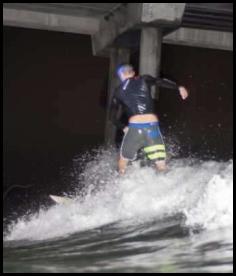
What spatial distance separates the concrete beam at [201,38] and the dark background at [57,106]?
1.69 ft

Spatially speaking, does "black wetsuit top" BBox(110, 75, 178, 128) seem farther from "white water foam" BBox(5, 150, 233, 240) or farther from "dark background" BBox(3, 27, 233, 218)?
"dark background" BBox(3, 27, 233, 218)

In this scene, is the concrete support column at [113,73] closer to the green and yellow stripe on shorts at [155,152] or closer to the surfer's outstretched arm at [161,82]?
the surfer's outstretched arm at [161,82]

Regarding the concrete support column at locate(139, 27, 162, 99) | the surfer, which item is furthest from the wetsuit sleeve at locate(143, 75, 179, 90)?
the concrete support column at locate(139, 27, 162, 99)

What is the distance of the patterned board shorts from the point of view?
815 cm

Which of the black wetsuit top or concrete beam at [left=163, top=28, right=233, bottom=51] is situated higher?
concrete beam at [left=163, top=28, right=233, bottom=51]

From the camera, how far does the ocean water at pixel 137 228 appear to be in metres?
4.79

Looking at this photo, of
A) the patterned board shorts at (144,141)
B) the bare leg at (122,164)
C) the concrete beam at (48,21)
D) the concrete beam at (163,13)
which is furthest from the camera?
the concrete beam at (48,21)

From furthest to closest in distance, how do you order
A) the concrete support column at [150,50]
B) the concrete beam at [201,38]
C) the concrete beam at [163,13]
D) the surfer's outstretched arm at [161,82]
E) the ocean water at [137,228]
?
the concrete beam at [201,38], the concrete support column at [150,50], the concrete beam at [163,13], the surfer's outstretched arm at [161,82], the ocean water at [137,228]

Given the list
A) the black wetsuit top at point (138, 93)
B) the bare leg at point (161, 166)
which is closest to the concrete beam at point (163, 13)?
the black wetsuit top at point (138, 93)

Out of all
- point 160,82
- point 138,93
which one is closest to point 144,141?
point 138,93

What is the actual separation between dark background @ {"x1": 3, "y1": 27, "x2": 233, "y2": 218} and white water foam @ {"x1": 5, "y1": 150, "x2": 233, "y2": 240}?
5902 millimetres

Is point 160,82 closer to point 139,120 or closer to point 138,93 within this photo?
point 138,93

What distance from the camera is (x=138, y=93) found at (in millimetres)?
8328

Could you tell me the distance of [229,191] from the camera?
6.57 meters
